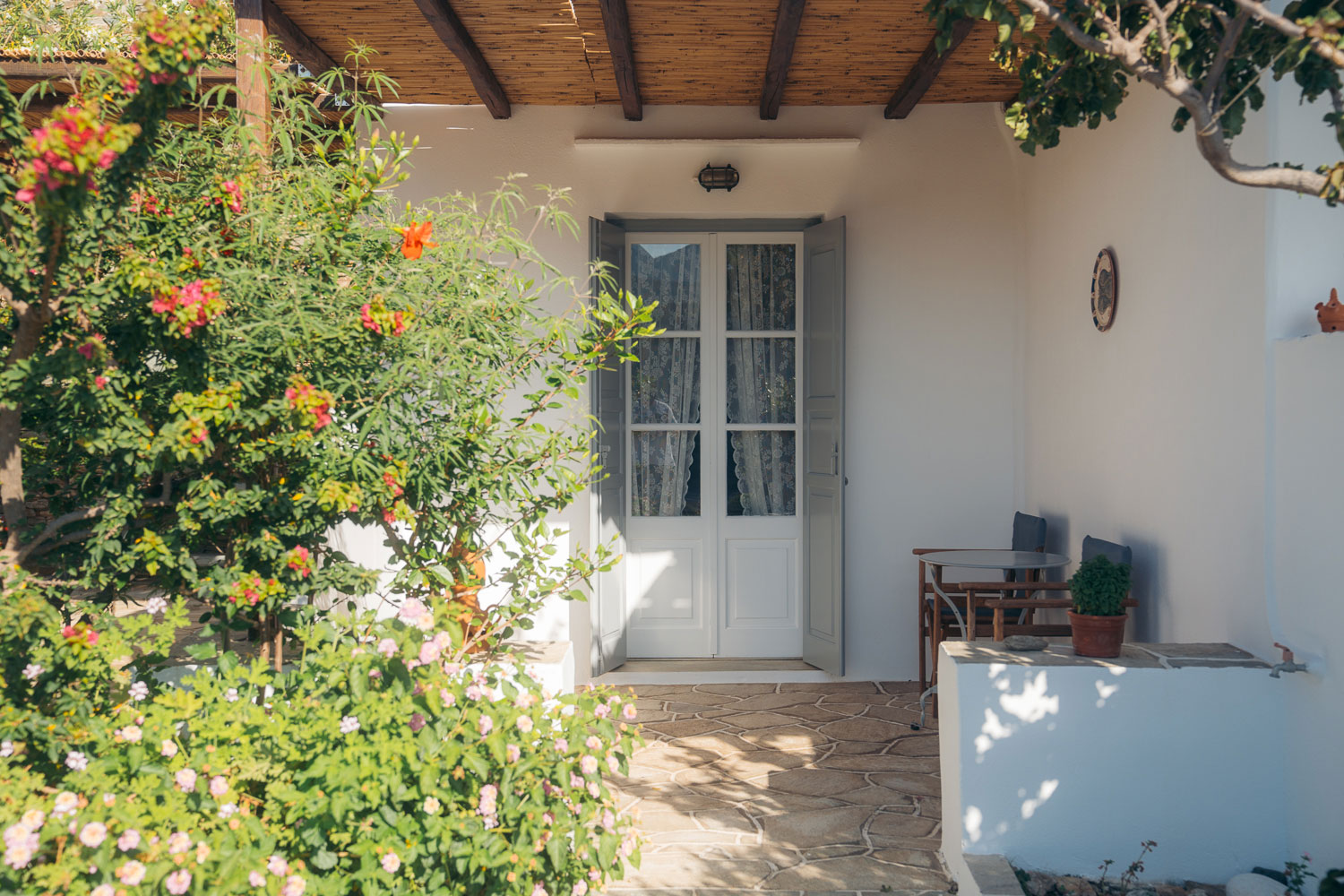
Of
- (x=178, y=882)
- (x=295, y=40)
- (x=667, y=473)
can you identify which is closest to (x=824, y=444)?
(x=667, y=473)

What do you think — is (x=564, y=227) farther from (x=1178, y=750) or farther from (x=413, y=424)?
(x=1178, y=750)

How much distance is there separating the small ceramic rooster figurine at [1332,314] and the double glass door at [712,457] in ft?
11.7

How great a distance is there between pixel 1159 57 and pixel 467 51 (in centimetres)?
370

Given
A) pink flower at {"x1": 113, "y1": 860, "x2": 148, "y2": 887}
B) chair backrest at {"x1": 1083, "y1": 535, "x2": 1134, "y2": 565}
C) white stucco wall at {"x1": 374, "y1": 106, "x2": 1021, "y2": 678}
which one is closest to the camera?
pink flower at {"x1": 113, "y1": 860, "x2": 148, "y2": 887}

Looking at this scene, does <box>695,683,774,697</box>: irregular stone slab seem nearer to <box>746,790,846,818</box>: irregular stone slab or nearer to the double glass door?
the double glass door

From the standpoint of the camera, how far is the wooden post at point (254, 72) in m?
2.81

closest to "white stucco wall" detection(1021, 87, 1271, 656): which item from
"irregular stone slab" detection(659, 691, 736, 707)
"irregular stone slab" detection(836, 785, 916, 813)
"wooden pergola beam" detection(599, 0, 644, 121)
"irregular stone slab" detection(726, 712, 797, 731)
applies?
"irregular stone slab" detection(836, 785, 916, 813)

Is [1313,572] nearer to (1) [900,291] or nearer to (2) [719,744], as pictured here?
(2) [719,744]

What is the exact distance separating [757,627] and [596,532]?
131cm

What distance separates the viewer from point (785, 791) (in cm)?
420

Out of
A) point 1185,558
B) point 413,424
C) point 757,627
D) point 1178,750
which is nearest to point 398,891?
point 413,424

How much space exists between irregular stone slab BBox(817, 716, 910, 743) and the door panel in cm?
Result: 74

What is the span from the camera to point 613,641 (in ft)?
19.8

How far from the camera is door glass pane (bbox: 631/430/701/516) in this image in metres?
6.36
